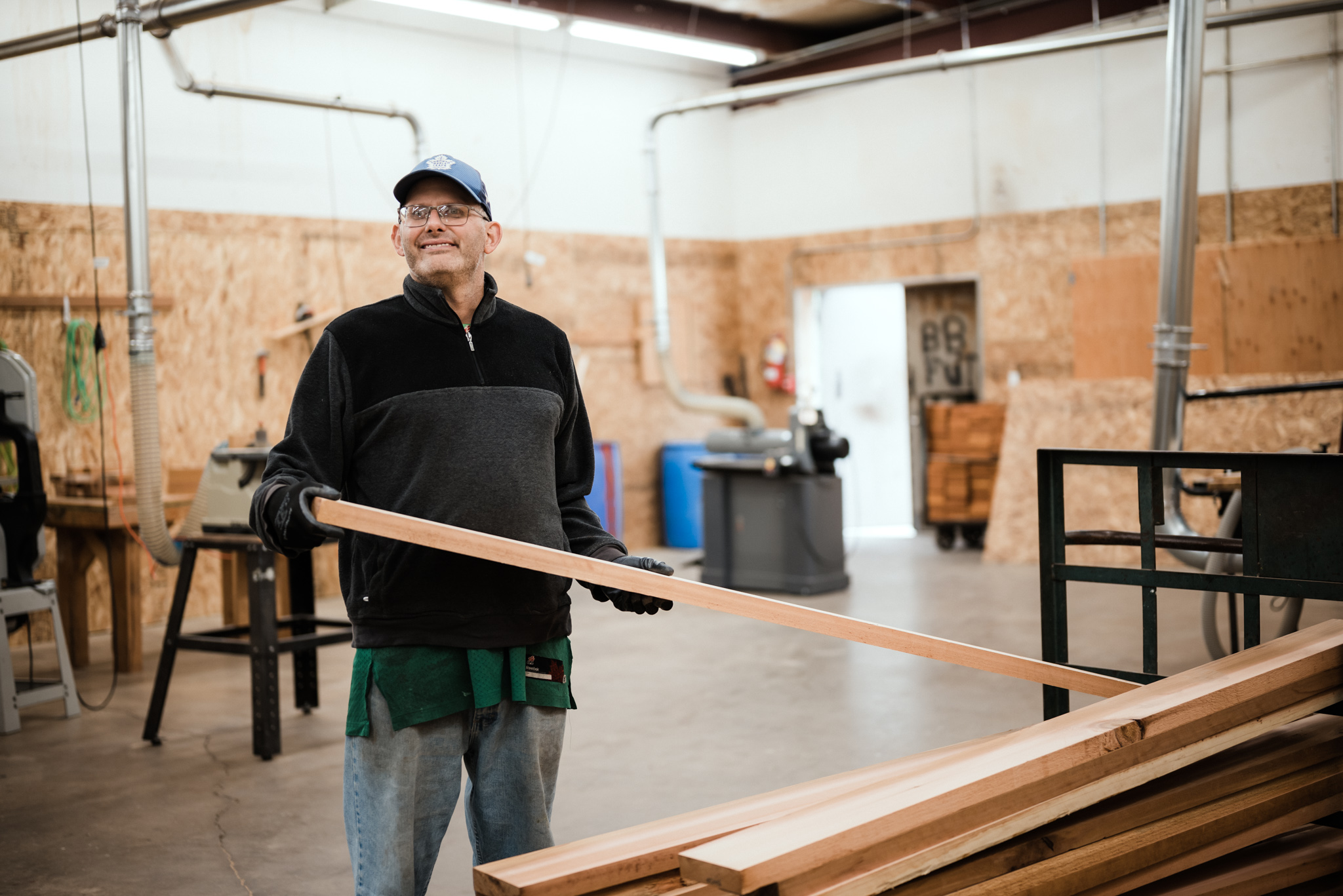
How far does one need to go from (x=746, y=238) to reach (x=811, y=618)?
867 centimetres

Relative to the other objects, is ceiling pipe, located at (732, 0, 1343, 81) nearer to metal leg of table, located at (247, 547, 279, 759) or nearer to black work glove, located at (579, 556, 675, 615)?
metal leg of table, located at (247, 547, 279, 759)

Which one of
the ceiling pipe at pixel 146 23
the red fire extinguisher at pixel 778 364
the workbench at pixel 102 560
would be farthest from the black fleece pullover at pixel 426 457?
the red fire extinguisher at pixel 778 364

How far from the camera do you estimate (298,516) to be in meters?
1.80

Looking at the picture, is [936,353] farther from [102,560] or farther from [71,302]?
[102,560]

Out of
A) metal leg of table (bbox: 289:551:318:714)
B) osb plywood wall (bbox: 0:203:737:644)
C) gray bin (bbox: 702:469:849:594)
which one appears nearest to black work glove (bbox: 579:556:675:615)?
metal leg of table (bbox: 289:551:318:714)

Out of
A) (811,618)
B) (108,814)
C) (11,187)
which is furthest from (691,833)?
(11,187)

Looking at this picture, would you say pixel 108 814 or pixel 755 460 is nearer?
pixel 108 814

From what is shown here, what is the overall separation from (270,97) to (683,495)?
4.24 metres

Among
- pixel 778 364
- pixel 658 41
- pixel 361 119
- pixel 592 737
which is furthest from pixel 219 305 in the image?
pixel 778 364

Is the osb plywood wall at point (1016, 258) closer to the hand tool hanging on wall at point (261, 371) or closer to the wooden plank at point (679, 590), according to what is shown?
the hand tool hanging on wall at point (261, 371)

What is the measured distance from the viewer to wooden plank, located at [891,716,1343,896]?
72.0 inches

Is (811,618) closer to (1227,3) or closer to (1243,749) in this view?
(1243,749)

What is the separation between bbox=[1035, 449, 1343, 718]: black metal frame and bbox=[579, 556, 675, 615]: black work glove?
85cm

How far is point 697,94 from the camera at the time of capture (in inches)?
403
